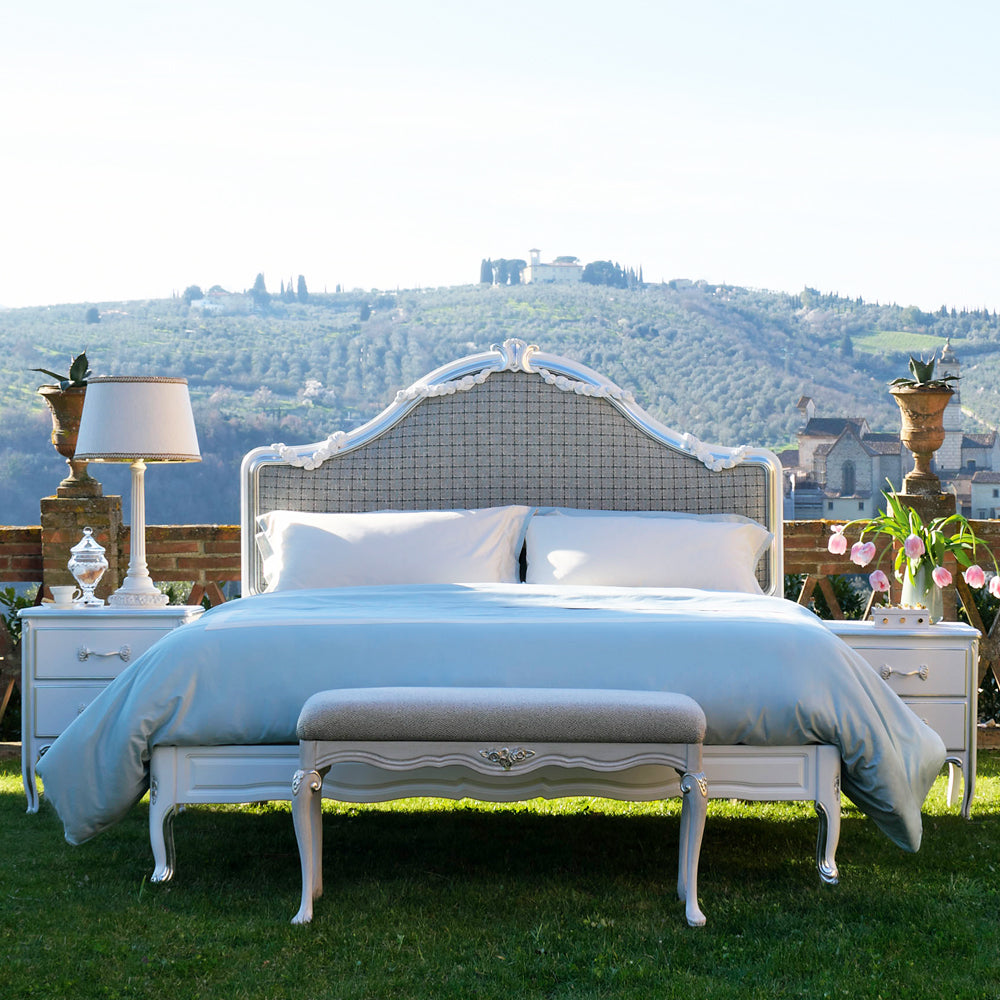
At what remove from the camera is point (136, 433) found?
3881 millimetres

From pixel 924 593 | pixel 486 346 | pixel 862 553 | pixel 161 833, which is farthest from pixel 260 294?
pixel 161 833

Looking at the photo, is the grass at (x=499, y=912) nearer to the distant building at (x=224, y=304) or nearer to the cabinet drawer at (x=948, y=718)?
the cabinet drawer at (x=948, y=718)

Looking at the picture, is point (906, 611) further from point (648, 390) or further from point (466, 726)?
point (648, 390)

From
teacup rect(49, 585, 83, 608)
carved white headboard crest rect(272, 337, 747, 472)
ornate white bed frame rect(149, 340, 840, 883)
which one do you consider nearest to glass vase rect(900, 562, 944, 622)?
ornate white bed frame rect(149, 340, 840, 883)

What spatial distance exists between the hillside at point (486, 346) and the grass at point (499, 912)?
5.75 m

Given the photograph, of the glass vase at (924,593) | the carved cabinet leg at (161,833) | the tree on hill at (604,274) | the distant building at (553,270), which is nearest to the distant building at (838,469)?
the glass vase at (924,593)

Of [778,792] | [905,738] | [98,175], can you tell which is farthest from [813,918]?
[98,175]

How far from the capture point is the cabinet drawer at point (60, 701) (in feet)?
12.2

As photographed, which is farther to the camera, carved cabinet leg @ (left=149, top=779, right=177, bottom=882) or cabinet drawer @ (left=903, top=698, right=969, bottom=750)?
cabinet drawer @ (left=903, top=698, right=969, bottom=750)

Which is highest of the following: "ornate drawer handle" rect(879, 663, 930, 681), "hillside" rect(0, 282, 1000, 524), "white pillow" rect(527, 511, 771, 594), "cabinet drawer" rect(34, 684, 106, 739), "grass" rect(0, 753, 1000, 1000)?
"hillside" rect(0, 282, 1000, 524)

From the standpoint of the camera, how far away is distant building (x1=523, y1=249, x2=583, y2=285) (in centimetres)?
1288

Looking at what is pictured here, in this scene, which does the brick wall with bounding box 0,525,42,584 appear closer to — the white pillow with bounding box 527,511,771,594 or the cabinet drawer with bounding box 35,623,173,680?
the cabinet drawer with bounding box 35,623,173,680

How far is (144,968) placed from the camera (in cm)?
226

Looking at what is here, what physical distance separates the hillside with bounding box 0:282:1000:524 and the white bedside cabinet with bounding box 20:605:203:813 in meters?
4.88
